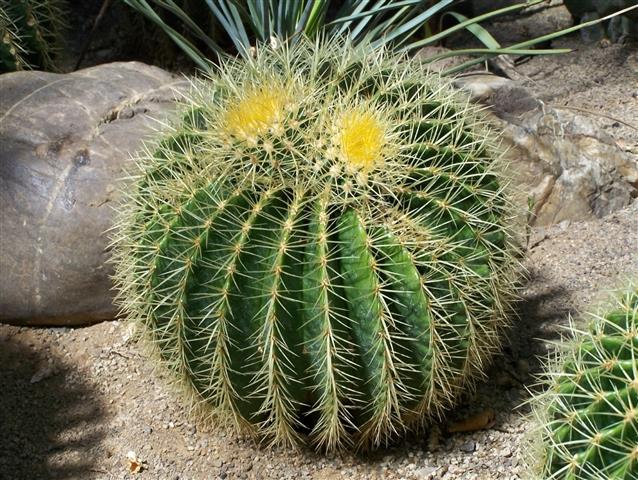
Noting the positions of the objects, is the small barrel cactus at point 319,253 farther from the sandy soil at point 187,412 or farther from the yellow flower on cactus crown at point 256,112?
the sandy soil at point 187,412

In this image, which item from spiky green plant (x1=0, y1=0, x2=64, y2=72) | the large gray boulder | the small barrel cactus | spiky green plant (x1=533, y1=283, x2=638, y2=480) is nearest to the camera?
spiky green plant (x1=533, y1=283, x2=638, y2=480)

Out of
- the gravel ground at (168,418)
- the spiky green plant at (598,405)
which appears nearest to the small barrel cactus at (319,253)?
the gravel ground at (168,418)

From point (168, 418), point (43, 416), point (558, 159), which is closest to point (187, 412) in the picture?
point (168, 418)

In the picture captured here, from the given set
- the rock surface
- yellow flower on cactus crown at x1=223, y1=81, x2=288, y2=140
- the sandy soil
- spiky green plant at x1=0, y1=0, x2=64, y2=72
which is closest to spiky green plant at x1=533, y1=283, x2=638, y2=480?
the sandy soil

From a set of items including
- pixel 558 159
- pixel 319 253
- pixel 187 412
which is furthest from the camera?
pixel 558 159

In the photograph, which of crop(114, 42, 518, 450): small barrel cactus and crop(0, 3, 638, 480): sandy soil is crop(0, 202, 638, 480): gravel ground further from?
crop(114, 42, 518, 450): small barrel cactus

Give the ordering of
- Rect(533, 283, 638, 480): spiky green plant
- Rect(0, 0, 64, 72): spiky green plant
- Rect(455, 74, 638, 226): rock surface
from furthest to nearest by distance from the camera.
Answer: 1. Rect(0, 0, 64, 72): spiky green plant
2. Rect(455, 74, 638, 226): rock surface
3. Rect(533, 283, 638, 480): spiky green plant

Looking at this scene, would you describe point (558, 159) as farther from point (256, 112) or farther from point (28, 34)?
point (28, 34)
